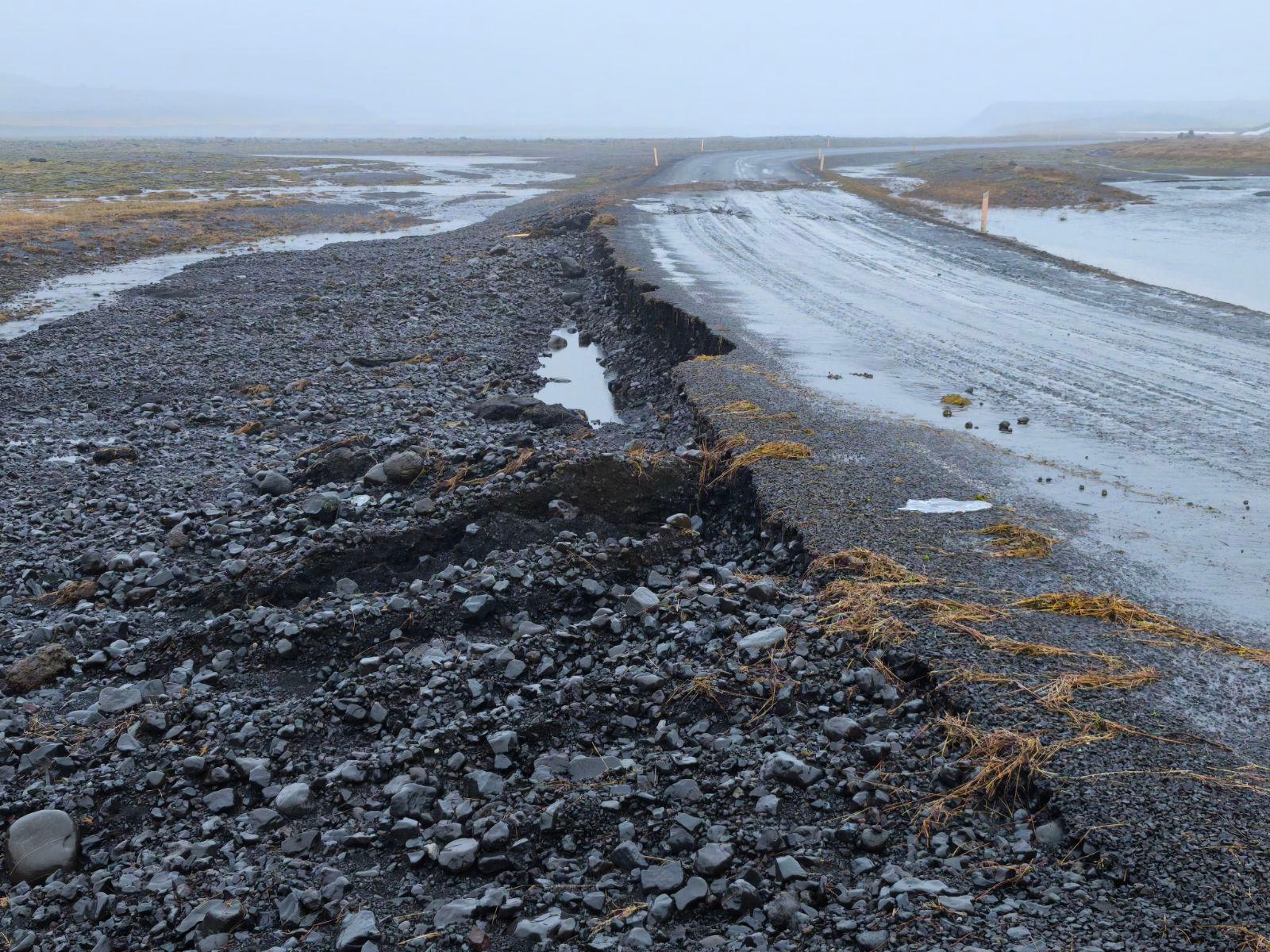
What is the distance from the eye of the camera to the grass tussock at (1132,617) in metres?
4.92

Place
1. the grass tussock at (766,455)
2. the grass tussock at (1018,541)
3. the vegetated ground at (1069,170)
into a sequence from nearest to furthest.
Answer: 1. the grass tussock at (1018,541)
2. the grass tussock at (766,455)
3. the vegetated ground at (1069,170)

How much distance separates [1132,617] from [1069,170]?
3993 centimetres

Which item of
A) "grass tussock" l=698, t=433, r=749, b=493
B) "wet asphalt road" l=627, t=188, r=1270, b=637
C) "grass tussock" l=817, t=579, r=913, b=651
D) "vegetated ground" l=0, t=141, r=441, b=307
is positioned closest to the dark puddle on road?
"wet asphalt road" l=627, t=188, r=1270, b=637

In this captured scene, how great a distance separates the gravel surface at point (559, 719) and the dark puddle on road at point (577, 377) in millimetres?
2042

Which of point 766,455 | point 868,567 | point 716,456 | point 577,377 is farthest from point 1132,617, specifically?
point 577,377

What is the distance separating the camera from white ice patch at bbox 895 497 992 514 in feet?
22.3

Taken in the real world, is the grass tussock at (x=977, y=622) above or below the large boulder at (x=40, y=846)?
above

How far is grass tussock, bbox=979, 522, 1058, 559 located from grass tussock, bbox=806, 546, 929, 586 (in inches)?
30.1

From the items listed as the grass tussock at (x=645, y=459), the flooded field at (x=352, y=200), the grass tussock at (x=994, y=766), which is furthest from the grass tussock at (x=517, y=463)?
the flooded field at (x=352, y=200)

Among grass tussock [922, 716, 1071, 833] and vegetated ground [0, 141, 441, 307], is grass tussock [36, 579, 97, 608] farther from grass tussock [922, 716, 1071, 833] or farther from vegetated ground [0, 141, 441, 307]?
vegetated ground [0, 141, 441, 307]

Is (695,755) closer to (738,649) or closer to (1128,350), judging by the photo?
(738,649)

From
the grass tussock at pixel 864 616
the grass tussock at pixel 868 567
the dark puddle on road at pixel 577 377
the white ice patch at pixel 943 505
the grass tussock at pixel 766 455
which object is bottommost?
the dark puddle on road at pixel 577 377

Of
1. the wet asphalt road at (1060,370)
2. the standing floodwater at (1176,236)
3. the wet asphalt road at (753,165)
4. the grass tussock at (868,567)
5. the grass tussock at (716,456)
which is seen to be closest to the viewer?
the grass tussock at (868,567)

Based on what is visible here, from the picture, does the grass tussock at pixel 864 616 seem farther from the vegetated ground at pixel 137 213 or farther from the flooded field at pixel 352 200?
the vegetated ground at pixel 137 213
